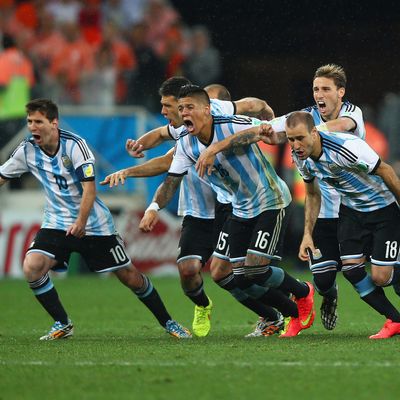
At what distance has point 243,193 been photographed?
921 cm

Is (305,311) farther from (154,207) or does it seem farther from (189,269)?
(154,207)

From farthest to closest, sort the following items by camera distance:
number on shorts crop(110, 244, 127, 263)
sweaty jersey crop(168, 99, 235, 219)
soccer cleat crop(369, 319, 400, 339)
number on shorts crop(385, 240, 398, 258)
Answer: sweaty jersey crop(168, 99, 235, 219) < number on shorts crop(110, 244, 127, 263) < soccer cleat crop(369, 319, 400, 339) < number on shorts crop(385, 240, 398, 258)

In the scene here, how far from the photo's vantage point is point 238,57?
1841 centimetres

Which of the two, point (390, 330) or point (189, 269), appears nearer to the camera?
point (390, 330)

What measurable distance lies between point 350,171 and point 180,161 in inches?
56.1

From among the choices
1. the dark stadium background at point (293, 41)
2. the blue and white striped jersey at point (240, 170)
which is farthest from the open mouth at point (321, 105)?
the dark stadium background at point (293, 41)

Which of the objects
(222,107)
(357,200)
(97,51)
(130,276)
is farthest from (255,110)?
(97,51)

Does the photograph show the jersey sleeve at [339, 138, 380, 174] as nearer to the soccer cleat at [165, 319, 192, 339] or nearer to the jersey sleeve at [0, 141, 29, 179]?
the soccer cleat at [165, 319, 192, 339]

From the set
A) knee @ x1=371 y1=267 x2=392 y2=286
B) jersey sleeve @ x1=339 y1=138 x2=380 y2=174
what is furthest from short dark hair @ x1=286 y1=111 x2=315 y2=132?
knee @ x1=371 y1=267 x2=392 y2=286

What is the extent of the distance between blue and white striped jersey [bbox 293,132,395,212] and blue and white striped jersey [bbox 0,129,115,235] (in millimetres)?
1739

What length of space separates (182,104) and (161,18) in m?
10.1

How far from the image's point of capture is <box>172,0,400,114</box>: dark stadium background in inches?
663

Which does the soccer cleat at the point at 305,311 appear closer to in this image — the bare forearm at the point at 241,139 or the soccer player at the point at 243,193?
the soccer player at the point at 243,193

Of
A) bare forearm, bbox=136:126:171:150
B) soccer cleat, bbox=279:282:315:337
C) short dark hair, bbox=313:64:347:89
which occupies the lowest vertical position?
soccer cleat, bbox=279:282:315:337
